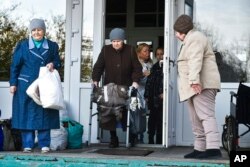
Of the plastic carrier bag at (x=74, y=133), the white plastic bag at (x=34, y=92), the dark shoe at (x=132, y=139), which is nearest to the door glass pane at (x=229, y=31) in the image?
the dark shoe at (x=132, y=139)

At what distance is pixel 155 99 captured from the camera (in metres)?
7.77

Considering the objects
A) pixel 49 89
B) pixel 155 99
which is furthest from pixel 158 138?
pixel 49 89

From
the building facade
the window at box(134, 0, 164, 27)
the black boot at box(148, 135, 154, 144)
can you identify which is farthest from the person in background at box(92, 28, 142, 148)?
the window at box(134, 0, 164, 27)

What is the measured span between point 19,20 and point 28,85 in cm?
218

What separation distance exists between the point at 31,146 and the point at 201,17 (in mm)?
2923

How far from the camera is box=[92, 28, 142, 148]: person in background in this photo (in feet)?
23.3

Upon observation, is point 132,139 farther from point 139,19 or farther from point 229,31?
point 139,19

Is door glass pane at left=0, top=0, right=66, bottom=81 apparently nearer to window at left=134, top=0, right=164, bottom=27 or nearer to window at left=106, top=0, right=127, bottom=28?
window at left=106, top=0, right=127, bottom=28

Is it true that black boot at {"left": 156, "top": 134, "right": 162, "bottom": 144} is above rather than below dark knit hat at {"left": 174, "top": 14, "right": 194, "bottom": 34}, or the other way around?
below

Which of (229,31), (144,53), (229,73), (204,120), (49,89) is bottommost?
(204,120)

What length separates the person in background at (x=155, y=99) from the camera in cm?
775

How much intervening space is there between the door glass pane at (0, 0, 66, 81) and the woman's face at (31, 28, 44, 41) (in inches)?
69.6

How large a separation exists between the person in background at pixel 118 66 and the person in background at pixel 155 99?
64cm

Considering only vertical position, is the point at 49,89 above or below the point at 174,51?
below
